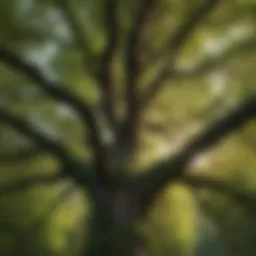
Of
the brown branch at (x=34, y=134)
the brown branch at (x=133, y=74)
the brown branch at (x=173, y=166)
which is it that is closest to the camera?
the brown branch at (x=173, y=166)

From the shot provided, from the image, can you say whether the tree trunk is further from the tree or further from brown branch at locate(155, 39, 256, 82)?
brown branch at locate(155, 39, 256, 82)

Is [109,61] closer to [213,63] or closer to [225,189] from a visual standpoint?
[213,63]

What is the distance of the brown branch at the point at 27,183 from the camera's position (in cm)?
159

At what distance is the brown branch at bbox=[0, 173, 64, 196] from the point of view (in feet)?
5.21

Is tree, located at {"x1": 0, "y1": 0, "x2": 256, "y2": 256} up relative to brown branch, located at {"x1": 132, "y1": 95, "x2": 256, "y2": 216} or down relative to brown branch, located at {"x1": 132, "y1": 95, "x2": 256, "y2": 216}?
up

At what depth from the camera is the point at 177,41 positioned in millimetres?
1562

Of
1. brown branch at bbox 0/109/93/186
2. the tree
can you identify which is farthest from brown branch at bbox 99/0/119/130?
brown branch at bbox 0/109/93/186

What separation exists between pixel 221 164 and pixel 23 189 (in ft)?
1.91

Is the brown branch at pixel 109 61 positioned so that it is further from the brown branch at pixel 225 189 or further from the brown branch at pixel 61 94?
the brown branch at pixel 225 189

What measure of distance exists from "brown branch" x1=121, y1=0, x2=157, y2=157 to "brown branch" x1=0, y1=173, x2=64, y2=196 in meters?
0.22

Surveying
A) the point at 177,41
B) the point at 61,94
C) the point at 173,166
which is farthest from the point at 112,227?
the point at 177,41

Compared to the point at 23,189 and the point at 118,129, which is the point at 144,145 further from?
the point at 23,189

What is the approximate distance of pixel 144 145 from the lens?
1.60 m

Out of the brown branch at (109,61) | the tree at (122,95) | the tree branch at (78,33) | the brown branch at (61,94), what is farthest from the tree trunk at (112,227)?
the tree branch at (78,33)
